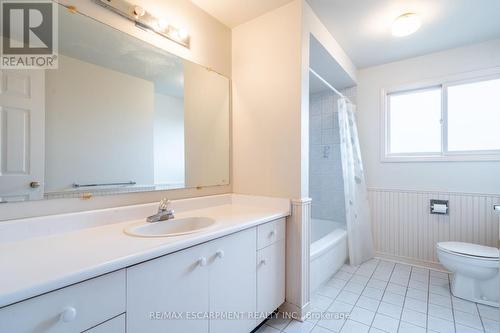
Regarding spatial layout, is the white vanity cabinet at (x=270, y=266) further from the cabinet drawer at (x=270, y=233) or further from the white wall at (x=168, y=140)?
the white wall at (x=168, y=140)

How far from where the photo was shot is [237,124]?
2.00m

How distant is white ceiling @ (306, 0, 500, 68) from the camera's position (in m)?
1.74

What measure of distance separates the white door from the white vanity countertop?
0.15 m

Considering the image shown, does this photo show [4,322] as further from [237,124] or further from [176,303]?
[237,124]

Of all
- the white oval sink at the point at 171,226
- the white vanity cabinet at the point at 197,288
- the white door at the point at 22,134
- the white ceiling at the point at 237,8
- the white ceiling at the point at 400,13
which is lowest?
the white vanity cabinet at the point at 197,288

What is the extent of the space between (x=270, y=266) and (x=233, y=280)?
363 millimetres

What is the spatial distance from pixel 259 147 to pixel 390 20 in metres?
1.53

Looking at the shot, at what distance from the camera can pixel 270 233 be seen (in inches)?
60.9

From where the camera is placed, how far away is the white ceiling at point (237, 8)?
1693 millimetres

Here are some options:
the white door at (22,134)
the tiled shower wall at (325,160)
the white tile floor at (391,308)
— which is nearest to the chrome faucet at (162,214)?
the white door at (22,134)

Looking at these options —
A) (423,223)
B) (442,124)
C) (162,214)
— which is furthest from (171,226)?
(442,124)

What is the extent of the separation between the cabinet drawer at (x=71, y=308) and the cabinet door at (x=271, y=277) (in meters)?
0.85

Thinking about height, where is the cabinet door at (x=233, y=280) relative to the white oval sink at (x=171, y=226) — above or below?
below

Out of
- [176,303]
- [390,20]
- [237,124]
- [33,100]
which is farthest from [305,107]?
[33,100]
